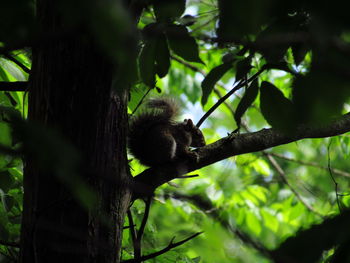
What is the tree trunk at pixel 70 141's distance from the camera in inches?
60.6

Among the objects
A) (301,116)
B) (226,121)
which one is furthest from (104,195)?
(226,121)

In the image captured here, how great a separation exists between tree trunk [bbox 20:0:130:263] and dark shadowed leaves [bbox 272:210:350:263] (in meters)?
0.85

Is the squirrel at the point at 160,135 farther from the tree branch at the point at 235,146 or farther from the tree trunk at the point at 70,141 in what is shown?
the tree trunk at the point at 70,141

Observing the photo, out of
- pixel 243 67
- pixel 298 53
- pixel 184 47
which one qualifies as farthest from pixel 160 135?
pixel 184 47

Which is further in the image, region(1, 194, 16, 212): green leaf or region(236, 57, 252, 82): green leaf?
region(1, 194, 16, 212): green leaf

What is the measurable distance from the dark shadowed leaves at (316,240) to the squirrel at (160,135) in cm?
232

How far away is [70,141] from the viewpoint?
1533 millimetres

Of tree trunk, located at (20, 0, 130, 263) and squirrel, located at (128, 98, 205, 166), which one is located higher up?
squirrel, located at (128, 98, 205, 166)

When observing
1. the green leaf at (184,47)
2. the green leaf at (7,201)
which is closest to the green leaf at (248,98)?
the green leaf at (184,47)

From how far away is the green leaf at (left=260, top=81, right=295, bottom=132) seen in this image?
1145 millimetres

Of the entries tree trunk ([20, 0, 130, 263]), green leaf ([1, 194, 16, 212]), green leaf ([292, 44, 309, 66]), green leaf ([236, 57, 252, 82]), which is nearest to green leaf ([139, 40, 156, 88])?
tree trunk ([20, 0, 130, 263])

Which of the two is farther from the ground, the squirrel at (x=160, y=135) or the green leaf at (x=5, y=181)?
the squirrel at (x=160, y=135)

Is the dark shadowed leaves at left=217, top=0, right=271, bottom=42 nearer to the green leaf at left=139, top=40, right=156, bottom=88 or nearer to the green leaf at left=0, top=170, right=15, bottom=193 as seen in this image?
the green leaf at left=139, top=40, right=156, bottom=88

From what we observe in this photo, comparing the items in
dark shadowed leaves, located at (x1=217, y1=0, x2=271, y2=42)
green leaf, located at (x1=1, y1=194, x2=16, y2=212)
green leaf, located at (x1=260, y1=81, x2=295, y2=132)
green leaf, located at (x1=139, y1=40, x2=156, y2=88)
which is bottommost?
dark shadowed leaves, located at (x1=217, y1=0, x2=271, y2=42)
